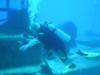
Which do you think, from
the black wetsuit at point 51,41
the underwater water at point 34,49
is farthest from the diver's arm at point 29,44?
the black wetsuit at point 51,41

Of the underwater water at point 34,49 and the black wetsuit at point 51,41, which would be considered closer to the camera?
→ the black wetsuit at point 51,41

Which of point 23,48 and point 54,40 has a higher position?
point 23,48

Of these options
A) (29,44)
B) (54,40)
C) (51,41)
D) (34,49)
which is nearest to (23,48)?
(29,44)

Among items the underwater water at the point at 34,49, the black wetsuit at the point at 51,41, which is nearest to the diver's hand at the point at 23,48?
the underwater water at the point at 34,49

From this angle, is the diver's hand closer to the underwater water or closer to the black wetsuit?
the underwater water

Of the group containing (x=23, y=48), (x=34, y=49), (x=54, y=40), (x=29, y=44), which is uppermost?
(x=34, y=49)

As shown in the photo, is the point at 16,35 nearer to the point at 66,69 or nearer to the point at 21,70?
the point at 21,70

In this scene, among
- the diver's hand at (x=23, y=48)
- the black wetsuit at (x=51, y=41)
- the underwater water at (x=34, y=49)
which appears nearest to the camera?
the black wetsuit at (x=51, y=41)

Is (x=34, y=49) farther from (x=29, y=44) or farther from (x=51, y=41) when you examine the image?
(x=51, y=41)

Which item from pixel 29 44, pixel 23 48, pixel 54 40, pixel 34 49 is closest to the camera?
pixel 54 40

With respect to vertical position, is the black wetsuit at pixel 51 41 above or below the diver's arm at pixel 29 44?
below

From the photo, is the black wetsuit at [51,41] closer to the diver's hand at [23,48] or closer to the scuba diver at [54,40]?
the scuba diver at [54,40]

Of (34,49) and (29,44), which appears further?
(34,49)

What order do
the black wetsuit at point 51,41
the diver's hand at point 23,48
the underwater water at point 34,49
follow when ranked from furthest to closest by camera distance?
the diver's hand at point 23,48
the underwater water at point 34,49
the black wetsuit at point 51,41
